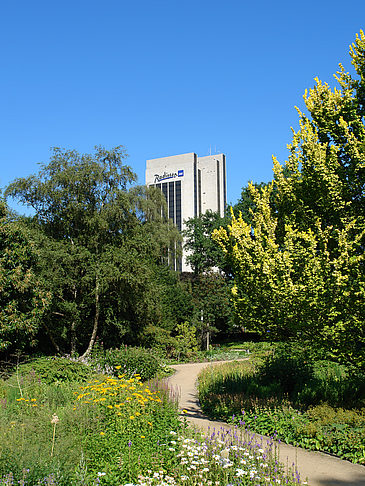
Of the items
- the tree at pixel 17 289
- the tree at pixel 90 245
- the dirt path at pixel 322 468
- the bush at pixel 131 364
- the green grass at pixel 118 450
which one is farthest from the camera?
the tree at pixel 90 245

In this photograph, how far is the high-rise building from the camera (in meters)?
83.6

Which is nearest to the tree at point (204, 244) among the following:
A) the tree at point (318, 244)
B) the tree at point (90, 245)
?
the tree at point (90, 245)

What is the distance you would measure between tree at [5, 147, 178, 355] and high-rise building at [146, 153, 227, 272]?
2669 inches

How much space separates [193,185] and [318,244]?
77.8 m

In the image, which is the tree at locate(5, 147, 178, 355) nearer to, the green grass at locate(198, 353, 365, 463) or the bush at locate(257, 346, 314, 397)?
the green grass at locate(198, 353, 365, 463)

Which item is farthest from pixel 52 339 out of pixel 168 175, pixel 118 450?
pixel 168 175

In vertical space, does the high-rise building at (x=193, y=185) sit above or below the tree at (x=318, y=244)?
above

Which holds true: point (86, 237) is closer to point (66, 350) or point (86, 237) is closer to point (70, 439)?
point (66, 350)

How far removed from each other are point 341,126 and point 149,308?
1041 centimetres

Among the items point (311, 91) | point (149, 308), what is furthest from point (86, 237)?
point (311, 91)

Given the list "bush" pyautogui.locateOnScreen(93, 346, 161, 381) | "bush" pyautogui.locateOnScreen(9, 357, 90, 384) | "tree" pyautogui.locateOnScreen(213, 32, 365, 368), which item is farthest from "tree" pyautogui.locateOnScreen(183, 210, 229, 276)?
"tree" pyautogui.locateOnScreen(213, 32, 365, 368)

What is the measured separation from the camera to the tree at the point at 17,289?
10.8 meters

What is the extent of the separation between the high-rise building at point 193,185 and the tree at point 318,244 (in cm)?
7597

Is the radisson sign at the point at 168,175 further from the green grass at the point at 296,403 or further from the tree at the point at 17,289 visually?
the green grass at the point at 296,403
